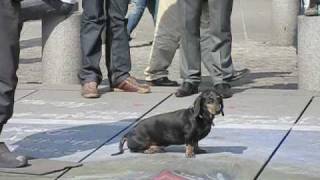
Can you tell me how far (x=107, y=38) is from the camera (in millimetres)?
8266

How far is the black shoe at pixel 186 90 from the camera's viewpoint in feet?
26.4

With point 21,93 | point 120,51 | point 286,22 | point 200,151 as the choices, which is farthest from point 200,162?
point 286,22

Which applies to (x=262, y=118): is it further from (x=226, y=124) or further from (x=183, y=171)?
(x=183, y=171)

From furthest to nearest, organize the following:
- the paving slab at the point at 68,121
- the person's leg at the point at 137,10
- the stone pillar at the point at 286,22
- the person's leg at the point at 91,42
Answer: the stone pillar at the point at 286,22
the person's leg at the point at 137,10
the person's leg at the point at 91,42
the paving slab at the point at 68,121

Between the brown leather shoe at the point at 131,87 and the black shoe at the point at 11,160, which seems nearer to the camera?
the black shoe at the point at 11,160

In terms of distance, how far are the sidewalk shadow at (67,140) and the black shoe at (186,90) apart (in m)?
1.07

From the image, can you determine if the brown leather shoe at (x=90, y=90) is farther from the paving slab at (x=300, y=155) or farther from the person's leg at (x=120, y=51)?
the paving slab at (x=300, y=155)

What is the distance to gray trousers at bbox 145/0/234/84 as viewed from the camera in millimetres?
7949

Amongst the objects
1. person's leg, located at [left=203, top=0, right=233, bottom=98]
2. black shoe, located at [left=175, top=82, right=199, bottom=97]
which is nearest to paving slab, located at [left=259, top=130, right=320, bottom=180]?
person's leg, located at [left=203, top=0, right=233, bottom=98]

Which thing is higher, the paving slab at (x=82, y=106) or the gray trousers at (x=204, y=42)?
the gray trousers at (x=204, y=42)

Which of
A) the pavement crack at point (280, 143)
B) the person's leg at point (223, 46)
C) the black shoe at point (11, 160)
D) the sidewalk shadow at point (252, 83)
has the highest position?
the person's leg at point (223, 46)

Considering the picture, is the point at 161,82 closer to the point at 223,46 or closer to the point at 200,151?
the point at 223,46

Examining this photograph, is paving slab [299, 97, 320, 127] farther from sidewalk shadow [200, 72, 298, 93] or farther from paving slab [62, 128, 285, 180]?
sidewalk shadow [200, 72, 298, 93]

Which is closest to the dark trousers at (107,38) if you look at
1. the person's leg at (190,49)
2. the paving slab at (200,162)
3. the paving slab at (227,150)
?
the person's leg at (190,49)
